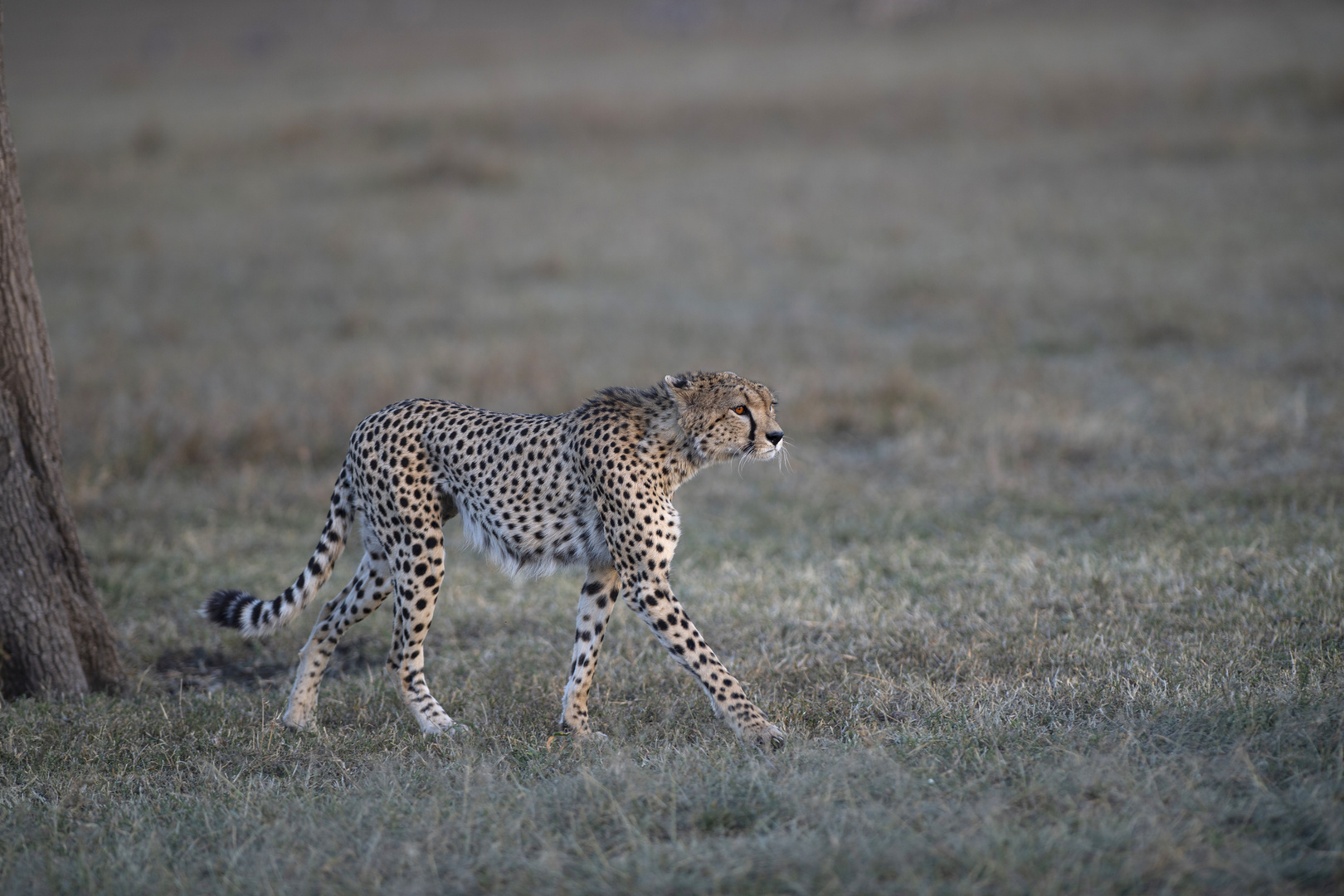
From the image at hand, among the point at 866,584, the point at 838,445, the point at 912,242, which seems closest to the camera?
the point at 866,584

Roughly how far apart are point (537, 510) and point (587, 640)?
0.52 metres

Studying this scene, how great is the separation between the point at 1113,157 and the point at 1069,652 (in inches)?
623

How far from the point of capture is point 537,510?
4.46 meters

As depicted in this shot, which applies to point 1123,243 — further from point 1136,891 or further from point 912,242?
point 1136,891

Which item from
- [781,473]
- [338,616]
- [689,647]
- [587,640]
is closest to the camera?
[689,647]

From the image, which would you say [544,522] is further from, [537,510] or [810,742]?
[810,742]

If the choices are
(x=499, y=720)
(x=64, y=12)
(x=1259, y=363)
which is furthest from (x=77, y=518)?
(x=64, y=12)

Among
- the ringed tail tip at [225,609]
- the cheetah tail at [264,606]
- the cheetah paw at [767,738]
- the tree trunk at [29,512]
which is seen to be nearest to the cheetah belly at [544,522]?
the cheetah tail at [264,606]

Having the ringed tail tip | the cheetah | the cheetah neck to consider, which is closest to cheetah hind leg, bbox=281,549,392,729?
the cheetah

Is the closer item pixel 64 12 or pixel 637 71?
pixel 637 71

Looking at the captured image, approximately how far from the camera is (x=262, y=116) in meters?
24.4

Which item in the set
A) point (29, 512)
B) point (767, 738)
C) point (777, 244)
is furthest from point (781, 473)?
point (777, 244)

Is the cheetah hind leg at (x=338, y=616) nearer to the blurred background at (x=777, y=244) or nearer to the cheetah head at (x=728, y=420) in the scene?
the cheetah head at (x=728, y=420)

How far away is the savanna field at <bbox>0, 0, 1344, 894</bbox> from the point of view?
3.32 meters
